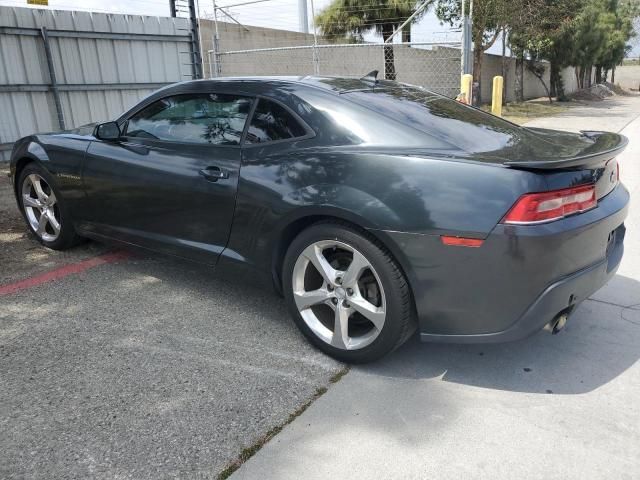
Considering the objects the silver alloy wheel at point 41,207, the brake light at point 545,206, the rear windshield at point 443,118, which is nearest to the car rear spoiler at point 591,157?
the brake light at point 545,206

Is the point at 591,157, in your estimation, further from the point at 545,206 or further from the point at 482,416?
the point at 482,416

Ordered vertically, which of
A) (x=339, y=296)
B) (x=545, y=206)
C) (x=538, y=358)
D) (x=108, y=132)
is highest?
(x=108, y=132)

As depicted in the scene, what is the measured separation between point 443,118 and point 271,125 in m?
1.00

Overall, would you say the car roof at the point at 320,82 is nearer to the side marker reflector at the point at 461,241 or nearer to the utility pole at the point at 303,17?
the side marker reflector at the point at 461,241

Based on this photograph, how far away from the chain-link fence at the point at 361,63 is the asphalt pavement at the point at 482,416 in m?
15.5

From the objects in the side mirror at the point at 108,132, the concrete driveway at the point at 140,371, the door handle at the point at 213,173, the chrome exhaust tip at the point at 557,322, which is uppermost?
the side mirror at the point at 108,132

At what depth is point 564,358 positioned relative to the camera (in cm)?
311

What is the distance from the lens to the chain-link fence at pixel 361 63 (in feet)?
60.2

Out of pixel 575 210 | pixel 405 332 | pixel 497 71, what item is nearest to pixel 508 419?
pixel 405 332

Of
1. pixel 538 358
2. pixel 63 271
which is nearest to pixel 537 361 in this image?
pixel 538 358

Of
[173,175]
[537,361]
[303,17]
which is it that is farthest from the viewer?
[303,17]

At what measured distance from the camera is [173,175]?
3619 mm

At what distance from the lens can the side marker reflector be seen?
8.25ft

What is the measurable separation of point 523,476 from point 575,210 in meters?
1.23
